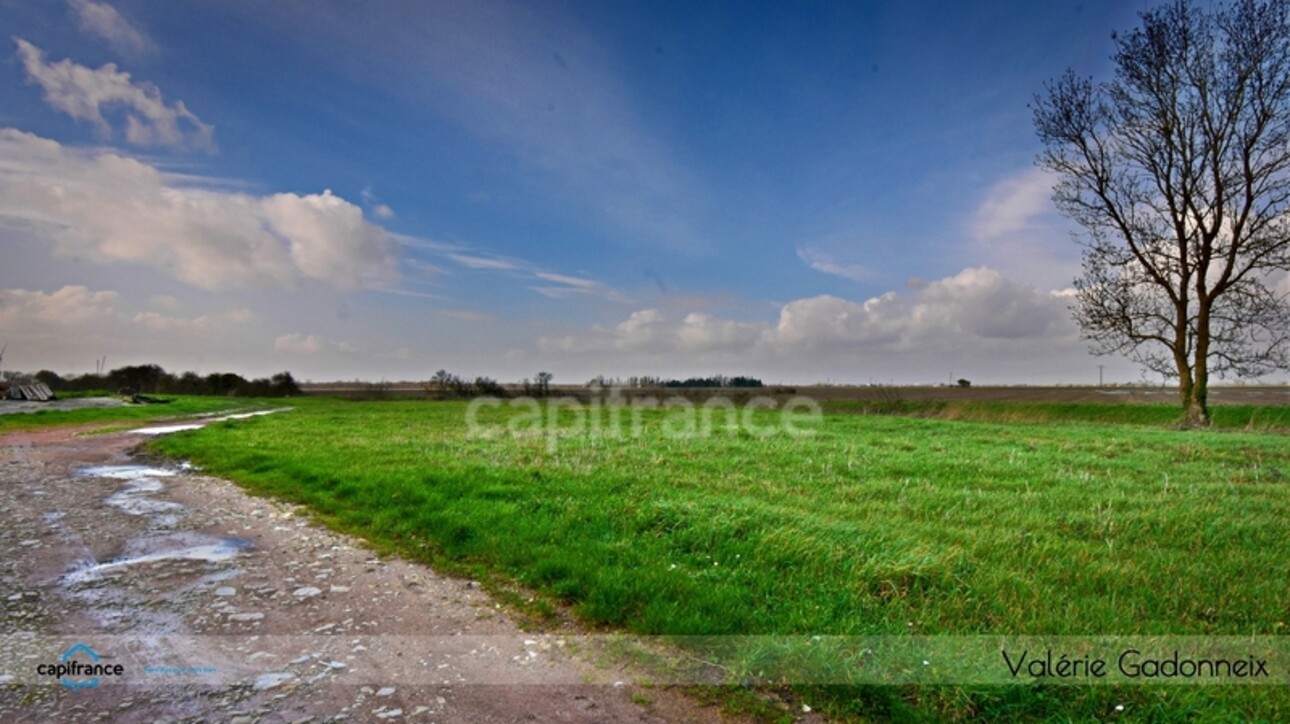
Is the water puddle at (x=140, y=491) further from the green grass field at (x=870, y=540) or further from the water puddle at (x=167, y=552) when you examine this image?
the green grass field at (x=870, y=540)

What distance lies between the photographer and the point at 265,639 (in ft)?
15.6

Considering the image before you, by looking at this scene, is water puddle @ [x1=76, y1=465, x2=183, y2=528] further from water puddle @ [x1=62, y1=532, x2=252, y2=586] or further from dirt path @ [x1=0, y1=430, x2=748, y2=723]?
water puddle @ [x1=62, y1=532, x2=252, y2=586]

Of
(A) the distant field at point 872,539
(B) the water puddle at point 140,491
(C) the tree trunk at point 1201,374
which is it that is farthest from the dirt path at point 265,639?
(C) the tree trunk at point 1201,374

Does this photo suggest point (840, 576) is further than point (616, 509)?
No

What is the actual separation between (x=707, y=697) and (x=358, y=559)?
4981mm

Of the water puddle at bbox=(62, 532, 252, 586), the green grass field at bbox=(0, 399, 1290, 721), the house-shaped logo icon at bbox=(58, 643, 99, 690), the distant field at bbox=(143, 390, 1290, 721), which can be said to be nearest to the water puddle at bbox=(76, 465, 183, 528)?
the water puddle at bbox=(62, 532, 252, 586)

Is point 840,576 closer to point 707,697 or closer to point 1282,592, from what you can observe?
point 707,697

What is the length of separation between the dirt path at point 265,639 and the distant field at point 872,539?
727mm

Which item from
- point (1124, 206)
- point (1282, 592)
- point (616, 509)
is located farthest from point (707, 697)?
point (1124, 206)

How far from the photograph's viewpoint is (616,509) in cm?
846

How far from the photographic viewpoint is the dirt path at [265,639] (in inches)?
149

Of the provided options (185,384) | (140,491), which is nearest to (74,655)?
(140,491)

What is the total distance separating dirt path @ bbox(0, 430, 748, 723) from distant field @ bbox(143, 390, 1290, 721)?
28.6 inches

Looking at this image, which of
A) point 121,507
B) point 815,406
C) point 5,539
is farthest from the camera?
point 815,406
